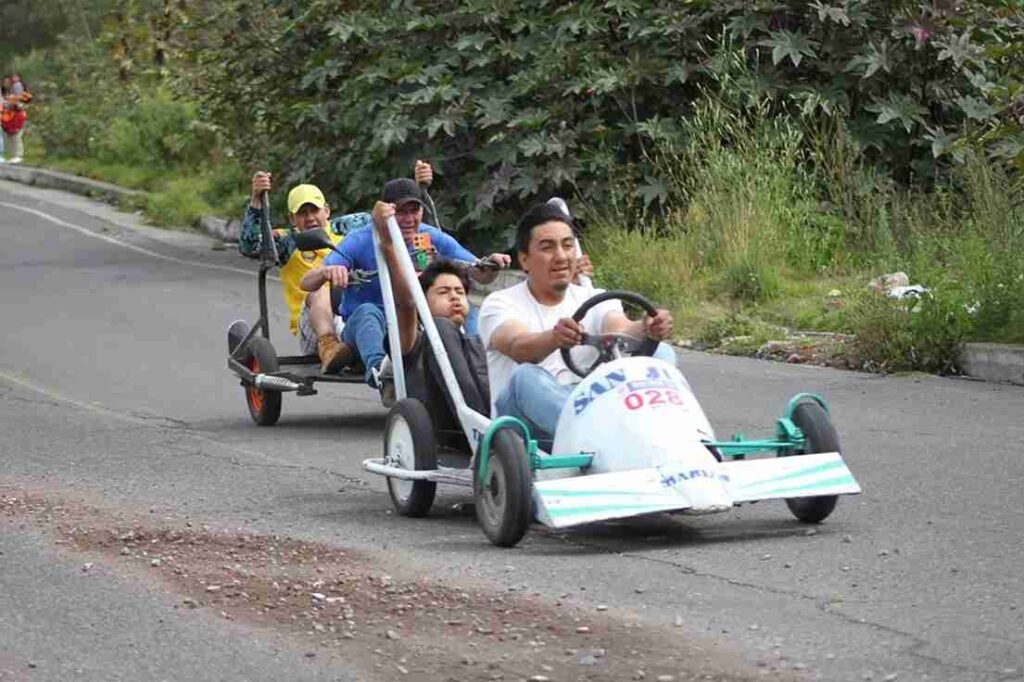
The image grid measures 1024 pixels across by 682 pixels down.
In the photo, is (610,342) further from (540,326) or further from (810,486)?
(810,486)

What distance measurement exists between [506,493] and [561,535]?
0.57 meters

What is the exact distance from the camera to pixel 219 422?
12.9 metres

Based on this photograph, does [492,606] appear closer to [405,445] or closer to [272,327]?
[405,445]

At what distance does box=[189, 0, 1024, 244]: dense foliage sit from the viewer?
60.1 ft

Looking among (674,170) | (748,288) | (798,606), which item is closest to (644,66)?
(674,170)

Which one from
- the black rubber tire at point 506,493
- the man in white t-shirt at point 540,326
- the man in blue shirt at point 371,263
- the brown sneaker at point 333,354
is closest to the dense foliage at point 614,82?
the man in blue shirt at point 371,263

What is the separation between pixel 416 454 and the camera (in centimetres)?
888

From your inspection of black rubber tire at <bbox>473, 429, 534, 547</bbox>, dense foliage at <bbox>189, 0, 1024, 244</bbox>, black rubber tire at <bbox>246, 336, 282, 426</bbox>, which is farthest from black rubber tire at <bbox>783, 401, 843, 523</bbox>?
dense foliage at <bbox>189, 0, 1024, 244</bbox>

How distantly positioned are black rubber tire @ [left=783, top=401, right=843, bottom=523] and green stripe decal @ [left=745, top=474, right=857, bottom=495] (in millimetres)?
152

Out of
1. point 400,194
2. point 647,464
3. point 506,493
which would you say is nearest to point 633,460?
point 647,464

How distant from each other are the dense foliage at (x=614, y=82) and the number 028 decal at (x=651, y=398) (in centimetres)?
896

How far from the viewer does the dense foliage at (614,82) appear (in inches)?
722

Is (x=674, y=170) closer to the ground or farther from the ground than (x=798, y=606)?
farther from the ground

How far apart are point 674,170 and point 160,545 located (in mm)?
10993
